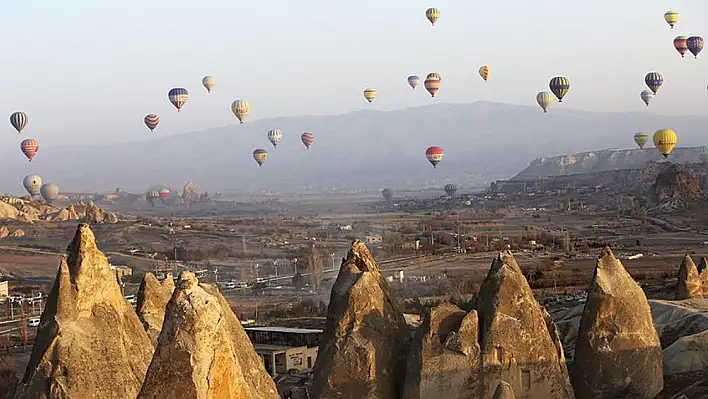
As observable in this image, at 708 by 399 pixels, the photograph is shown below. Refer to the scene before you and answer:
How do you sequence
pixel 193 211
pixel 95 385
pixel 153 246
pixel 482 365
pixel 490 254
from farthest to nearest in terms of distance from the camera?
pixel 193 211, pixel 153 246, pixel 490 254, pixel 482 365, pixel 95 385

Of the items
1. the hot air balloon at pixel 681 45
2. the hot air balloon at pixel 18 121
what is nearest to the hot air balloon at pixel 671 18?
the hot air balloon at pixel 681 45

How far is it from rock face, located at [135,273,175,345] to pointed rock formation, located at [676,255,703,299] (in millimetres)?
15193

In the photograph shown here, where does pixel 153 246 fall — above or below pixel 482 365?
above

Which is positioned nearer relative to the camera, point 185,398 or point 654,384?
point 185,398

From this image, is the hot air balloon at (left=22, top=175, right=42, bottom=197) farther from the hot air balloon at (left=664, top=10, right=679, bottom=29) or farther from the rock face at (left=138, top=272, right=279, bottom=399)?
the rock face at (left=138, top=272, right=279, bottom=399)

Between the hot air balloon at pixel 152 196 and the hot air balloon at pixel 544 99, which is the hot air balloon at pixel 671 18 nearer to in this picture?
the hot air balloon at pixel 544 99

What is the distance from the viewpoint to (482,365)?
18141mm

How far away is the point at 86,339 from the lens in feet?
54.5

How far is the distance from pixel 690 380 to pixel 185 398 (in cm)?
1271

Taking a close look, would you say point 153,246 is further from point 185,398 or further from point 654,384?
point 185,398

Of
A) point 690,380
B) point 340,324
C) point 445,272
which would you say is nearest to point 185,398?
point 340,324

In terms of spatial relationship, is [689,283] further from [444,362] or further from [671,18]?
[671,18]

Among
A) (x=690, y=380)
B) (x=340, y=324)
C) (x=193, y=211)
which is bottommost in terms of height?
(x=690, y=380)

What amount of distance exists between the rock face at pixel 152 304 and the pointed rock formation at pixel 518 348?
679 centimetres
